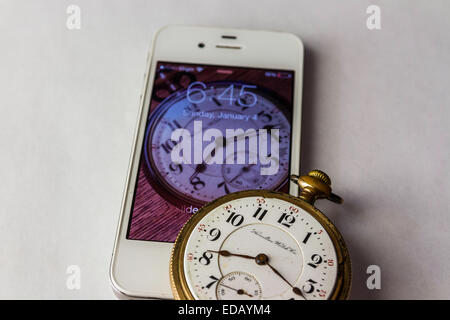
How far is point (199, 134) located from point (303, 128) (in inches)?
8.3

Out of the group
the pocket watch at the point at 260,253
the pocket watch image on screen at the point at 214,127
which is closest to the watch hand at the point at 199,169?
the pocket watch image on screen at the point at 214,127

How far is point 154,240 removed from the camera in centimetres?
83

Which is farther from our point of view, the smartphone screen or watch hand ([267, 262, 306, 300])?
the smartphone screen

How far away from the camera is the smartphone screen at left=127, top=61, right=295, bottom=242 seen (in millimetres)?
869

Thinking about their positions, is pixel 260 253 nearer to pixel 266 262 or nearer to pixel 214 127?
pixel 266 262

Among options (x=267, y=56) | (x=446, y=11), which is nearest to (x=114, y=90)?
(x=267, y=56)

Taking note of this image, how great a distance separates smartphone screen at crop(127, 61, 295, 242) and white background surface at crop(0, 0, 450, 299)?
0.22 feet

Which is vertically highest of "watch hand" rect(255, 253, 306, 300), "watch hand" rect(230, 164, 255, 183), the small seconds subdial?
"watch hand" rect(230, 164, 255, 183)

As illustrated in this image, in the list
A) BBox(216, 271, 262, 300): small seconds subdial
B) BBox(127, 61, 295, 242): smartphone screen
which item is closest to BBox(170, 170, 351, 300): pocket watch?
BBox(216, 271, 262, 300): small seconds subdial

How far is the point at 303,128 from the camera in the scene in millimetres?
995

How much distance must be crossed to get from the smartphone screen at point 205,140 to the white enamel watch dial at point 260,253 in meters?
0.11

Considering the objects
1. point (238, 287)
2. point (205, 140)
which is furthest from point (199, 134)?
point (238, 287)

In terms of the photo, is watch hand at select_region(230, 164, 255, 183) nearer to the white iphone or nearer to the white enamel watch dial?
the white iphone

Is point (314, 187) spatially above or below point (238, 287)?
above
